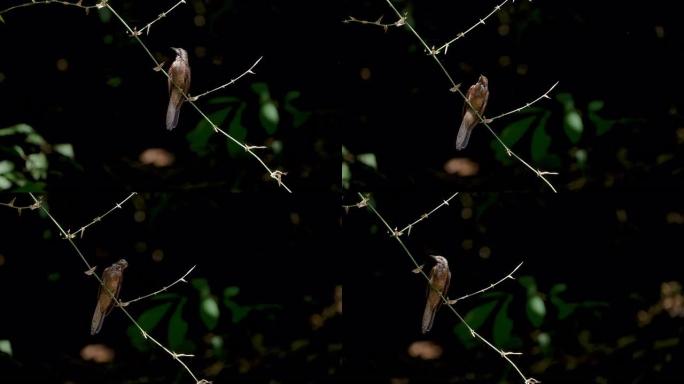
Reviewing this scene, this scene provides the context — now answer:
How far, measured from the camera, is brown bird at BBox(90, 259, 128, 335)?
1498 millimetres

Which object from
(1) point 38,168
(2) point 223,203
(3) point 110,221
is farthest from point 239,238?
(1) point 38,168

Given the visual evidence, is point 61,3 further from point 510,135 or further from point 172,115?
point 510,135

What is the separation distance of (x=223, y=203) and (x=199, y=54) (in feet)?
0.76

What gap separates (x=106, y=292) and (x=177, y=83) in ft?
1.11

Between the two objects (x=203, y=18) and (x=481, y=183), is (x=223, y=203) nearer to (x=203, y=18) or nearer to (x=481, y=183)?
(x=203, y=18)

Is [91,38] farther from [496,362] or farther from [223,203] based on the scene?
[496,362]

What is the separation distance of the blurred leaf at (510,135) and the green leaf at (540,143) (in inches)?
0.7

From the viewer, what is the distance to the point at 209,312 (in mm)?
1525

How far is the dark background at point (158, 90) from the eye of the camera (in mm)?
1483

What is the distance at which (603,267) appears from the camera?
153 centimetres

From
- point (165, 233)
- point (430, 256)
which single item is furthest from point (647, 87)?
point (165, 233)

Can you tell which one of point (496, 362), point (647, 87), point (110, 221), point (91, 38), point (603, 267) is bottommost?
point (496, 362)

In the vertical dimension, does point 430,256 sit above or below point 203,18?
below

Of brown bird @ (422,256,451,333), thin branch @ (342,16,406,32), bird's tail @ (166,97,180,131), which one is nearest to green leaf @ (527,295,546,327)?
brown bird @ (422,256,451,333)
